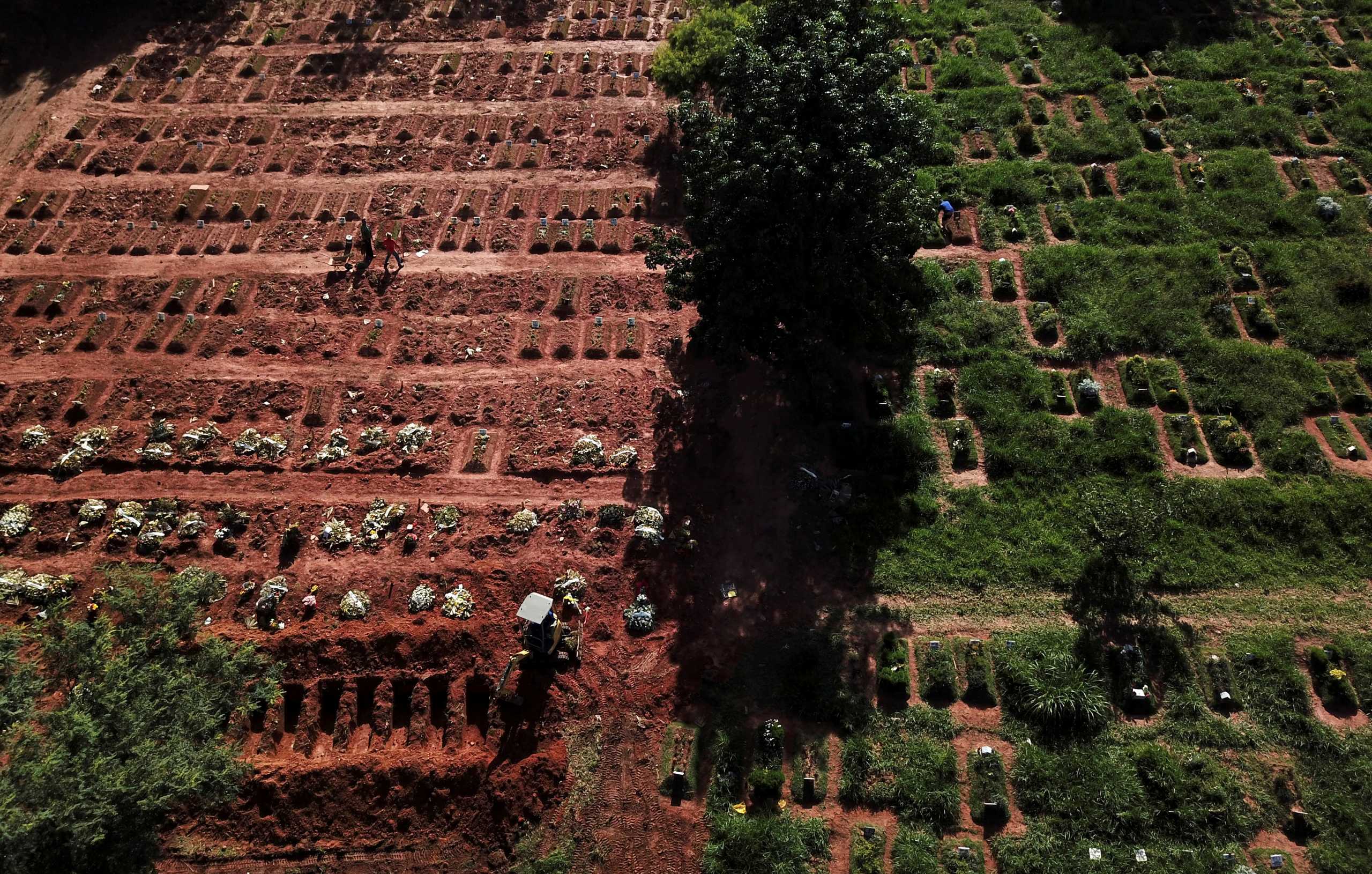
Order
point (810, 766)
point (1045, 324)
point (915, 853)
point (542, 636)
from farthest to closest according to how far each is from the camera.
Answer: point (1045, 324), point (542, 636), point (810, 766), point (915, 853)

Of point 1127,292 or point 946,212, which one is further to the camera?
point 946,212

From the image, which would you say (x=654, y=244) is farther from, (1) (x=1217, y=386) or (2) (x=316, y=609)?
(1) (x=1217, y=386)

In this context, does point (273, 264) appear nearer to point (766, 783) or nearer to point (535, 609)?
point (535, 609)

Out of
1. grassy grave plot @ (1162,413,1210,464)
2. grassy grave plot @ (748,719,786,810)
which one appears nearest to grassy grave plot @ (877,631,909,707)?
grassy grave plot @ (748,719,786,810)

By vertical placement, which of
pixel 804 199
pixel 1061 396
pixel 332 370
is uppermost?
pixel 804 199

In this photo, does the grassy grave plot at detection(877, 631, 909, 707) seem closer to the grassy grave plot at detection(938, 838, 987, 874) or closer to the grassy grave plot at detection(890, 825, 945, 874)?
the grassy grave plot at detection(890, 825, 945, 874)

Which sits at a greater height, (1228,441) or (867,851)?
(1228,441)

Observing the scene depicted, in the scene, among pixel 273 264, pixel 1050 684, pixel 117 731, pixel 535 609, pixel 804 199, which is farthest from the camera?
pixel 273 264

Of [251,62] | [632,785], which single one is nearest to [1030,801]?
[632,785]

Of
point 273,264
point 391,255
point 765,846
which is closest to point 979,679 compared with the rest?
point 765,846
